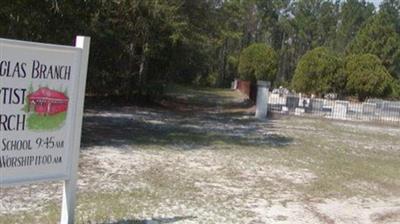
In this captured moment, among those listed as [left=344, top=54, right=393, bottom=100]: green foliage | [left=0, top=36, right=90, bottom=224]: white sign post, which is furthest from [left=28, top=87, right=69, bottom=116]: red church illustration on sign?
[left=344, top=54, right=393, bottom=100]: green foliage

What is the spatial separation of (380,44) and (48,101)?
4932 centimetres

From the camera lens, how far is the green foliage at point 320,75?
38.6 metres

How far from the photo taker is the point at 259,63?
52.5 metres

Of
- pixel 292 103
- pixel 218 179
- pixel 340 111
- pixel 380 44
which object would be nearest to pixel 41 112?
pixel 218 179

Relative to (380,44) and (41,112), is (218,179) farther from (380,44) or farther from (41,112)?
(380,44)

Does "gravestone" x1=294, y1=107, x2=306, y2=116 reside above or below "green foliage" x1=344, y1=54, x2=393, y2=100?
below

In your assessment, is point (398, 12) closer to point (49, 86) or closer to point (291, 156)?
point (291, 156)

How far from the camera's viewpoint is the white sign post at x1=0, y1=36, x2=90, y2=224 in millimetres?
5258

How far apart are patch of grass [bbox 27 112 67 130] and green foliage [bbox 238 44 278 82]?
154 feet

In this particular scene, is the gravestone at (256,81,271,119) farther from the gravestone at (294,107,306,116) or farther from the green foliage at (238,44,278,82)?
the green foliage at (238,44,278,82)

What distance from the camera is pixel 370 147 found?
1631cm

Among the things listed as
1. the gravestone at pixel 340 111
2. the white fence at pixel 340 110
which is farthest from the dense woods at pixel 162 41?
the gravestone at pixel 340 111

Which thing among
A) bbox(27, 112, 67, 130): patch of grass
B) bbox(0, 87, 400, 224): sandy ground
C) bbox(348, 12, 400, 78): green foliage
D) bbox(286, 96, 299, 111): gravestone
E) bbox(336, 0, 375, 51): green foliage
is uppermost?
bbox(336, 0, 375, 51): green foliage

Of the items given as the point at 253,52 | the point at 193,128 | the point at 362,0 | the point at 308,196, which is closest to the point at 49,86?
the point at 308,196
